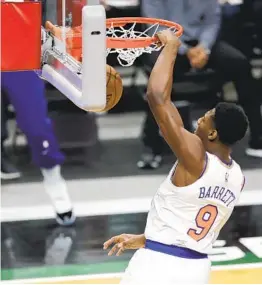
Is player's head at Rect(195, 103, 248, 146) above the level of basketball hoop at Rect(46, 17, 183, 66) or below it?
below

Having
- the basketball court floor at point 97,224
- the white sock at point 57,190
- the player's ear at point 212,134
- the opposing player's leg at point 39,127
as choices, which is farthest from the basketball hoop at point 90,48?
the white sock at point 57,190

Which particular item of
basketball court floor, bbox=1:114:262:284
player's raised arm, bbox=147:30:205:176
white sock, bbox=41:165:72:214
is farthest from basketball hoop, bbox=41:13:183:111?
white sock, bbox=41:165:72:214

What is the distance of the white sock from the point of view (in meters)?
5.65

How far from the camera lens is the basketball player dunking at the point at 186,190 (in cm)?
355

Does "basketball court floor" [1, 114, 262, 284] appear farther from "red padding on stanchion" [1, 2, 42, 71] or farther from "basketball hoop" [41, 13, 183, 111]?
"red padding on stanchion" [1, 2, 42, 71]

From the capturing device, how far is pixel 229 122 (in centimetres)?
358

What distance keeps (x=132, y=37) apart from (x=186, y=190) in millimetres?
723

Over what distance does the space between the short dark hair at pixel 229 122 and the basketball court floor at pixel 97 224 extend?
1.44 m

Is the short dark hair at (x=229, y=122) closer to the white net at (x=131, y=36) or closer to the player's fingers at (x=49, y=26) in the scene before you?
the white net at (x=131, y=36)

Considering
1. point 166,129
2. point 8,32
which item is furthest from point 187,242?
point 8,32

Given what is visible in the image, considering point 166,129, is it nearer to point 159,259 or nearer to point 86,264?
point 159,259

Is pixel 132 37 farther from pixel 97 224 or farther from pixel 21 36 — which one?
pixel 97 224

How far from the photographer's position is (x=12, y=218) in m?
5.78

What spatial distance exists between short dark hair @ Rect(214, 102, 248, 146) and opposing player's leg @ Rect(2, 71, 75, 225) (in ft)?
6.41
